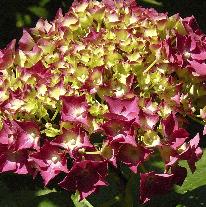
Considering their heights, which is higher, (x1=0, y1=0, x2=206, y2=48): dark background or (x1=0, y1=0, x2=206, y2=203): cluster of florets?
(x1=0, y1=0, x2=206, y2=203): cluster of florets

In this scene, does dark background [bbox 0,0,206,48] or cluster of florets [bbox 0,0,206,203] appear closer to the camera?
cluster of florets [bbox 0,0,206,203]

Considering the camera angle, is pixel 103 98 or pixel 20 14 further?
pixel 20 14

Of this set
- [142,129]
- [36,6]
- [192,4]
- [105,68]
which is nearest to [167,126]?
[142,129]

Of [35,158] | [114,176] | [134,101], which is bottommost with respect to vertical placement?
[114,176]

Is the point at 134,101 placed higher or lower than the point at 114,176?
higher

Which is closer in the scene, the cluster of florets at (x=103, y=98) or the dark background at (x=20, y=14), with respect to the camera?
the cluster of florets at (x=103, y=98)

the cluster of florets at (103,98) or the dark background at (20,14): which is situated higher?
the cluster of florets at (103,98)

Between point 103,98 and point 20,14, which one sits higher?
point 103,98

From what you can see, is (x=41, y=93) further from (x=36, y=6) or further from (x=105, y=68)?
(x=36, y=6)
